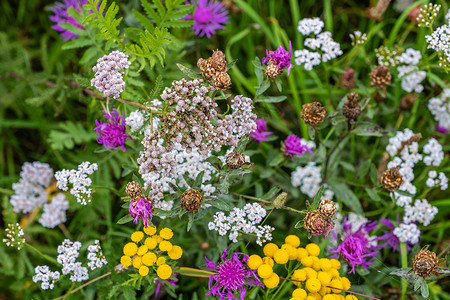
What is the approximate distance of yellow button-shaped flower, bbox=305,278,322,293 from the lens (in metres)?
1.88

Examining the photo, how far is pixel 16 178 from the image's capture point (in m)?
3.04

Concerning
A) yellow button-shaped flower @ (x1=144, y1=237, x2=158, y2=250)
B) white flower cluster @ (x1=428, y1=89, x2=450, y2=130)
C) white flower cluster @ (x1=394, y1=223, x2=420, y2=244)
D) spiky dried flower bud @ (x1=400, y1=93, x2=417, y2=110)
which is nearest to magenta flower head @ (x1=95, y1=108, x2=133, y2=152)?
yellow button-shaped flower @ (x1=144, y1=237, x2=158, y2=250)

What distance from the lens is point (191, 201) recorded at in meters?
1.90

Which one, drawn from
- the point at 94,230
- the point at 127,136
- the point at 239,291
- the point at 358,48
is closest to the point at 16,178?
the point at 94,230

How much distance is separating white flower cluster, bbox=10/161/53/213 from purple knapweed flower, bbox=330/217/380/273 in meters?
1.76

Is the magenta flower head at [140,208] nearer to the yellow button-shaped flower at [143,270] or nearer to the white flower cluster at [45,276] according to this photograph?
the yellow button-shaped flower at [143,270]

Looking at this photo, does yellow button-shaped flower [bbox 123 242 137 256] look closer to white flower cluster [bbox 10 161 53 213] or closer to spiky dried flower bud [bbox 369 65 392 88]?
white flower cluster [bbox 10 161 53 213]

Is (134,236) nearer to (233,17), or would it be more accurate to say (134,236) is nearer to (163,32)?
(163,32)

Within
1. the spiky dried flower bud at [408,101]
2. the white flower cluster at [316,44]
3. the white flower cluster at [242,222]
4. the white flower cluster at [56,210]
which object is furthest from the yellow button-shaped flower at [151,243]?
the spiky dried flower bud at [408,101]

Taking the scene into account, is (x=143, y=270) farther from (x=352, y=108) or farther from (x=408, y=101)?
(x=408, y=101)

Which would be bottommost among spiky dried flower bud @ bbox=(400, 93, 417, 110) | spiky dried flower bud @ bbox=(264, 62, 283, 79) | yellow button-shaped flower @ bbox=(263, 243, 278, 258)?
yellow button-shaped flower @ bbox=(263, 243, 278, 258)

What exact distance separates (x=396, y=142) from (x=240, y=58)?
1.38m

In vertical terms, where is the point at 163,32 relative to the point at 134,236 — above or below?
above

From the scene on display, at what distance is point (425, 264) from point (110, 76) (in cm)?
152
